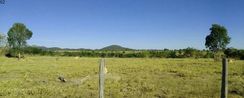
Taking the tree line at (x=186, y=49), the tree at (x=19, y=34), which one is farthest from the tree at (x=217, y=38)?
the tree at (x=19, y=34)

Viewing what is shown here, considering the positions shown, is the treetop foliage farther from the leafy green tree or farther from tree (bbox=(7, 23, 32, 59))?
the leafy green tree

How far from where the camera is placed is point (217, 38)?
77125mm

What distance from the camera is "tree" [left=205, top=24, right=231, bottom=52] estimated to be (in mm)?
77250

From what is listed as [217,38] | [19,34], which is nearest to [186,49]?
[217,38]

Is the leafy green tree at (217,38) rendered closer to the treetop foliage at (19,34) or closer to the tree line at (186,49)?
the tree line at (186,49)

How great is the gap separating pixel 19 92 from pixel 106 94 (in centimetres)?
418

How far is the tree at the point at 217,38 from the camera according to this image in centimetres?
7725

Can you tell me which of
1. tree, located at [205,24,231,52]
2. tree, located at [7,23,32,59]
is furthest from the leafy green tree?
tree, located at [7,23,32,59]

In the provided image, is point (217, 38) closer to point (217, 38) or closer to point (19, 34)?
point (217, 38)

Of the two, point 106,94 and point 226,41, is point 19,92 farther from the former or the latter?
point 226,41

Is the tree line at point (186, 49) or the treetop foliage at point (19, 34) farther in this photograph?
A: the treetop foliage at point (19, 34)

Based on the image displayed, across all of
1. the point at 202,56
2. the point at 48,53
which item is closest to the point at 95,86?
the point at 202,56

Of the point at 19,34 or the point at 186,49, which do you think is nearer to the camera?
the point at 186,49

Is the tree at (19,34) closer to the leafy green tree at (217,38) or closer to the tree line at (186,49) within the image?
the tree line at (186,49)
